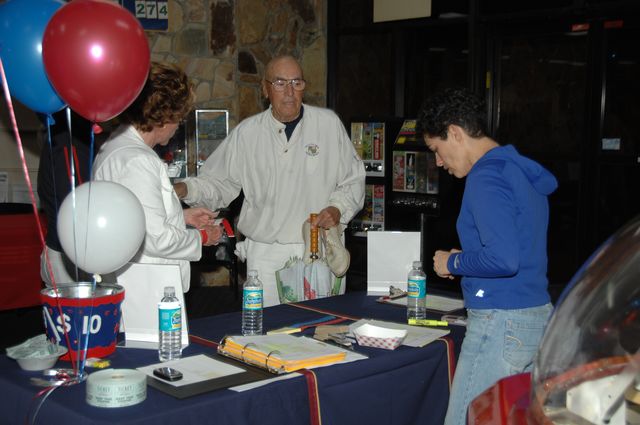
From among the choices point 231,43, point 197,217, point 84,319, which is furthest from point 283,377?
point 231,43

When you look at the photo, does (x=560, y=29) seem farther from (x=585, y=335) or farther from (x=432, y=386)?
(x=585, y=335)

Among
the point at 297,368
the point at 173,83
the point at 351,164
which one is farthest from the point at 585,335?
the point at 351,164

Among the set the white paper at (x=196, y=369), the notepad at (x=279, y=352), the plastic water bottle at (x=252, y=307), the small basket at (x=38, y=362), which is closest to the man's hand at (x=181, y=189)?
the plastic water bottle at (x=252, y=307)

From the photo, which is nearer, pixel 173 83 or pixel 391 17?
pixel 173 83

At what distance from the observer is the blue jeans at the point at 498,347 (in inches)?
94.0

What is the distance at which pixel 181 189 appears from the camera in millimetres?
3723

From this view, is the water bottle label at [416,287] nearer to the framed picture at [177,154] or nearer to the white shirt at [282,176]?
the white shirt at [282,176]

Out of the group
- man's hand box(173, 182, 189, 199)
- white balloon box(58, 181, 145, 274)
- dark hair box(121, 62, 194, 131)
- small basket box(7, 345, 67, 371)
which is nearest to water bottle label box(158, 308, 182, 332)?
white balloon box(58, 181, 145, 274)

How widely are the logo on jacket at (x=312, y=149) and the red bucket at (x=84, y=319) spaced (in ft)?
5.54

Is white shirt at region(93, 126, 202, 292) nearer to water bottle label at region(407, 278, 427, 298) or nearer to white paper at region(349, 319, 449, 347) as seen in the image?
white paper at region(349, 319, 449, 347)

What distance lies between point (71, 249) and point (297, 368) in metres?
0.77

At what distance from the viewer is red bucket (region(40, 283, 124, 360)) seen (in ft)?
7.52

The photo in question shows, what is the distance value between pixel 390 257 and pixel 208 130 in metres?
3.69

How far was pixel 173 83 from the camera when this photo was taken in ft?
9.05
